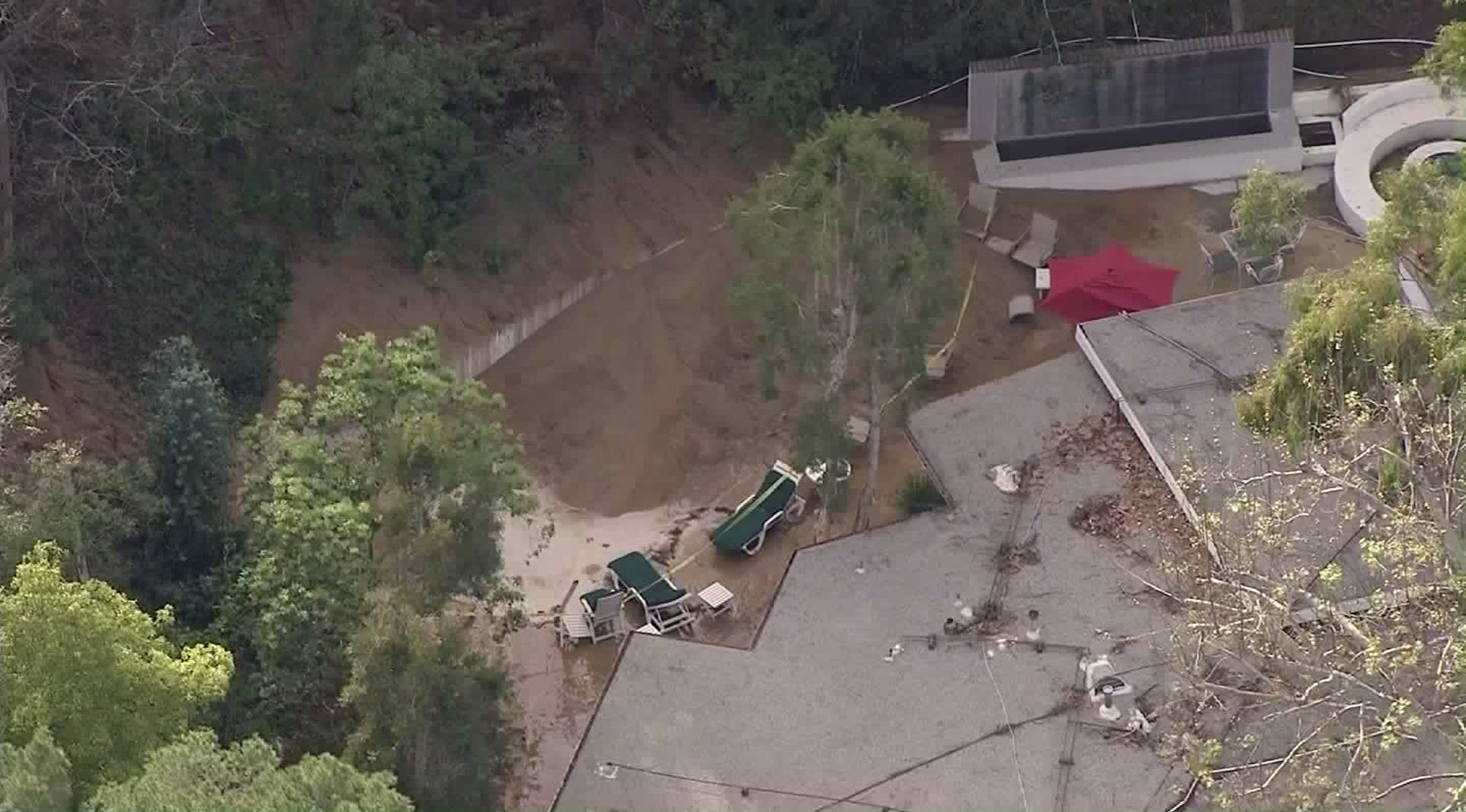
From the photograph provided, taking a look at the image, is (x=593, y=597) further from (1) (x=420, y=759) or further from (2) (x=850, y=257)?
(2) (x=850, y=257)

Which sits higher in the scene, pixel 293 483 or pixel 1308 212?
pixel 293 483

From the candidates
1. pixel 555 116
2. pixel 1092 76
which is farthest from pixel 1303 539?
pixel 555 116

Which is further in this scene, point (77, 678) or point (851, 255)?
point (851, 255)

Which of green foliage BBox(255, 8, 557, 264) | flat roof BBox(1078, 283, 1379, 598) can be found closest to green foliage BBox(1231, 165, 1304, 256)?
flat roof BBox(1078, 283, 1379, 598)

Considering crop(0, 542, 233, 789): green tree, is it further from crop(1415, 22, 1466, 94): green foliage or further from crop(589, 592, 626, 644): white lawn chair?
crop(1415, 22, 1466, 94): green foliage

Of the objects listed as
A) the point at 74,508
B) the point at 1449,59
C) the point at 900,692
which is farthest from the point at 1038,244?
the point at 74,508

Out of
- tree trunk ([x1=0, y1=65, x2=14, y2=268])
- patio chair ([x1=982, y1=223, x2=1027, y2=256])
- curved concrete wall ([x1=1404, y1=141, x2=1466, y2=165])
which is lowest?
patio chair ([x1=982, y1=223, x2=1027, y2=256])

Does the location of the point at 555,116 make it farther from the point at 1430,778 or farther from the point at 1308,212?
the point at 1430,778
